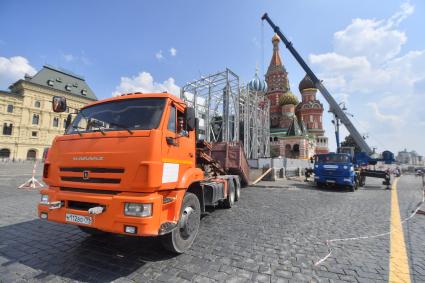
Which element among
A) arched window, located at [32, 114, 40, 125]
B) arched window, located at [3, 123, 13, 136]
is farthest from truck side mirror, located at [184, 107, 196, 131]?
arched window, located at [32, 114, 40, 125]

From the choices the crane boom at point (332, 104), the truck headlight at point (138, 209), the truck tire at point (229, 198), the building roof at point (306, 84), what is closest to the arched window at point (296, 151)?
the building roof at point (306, 84)

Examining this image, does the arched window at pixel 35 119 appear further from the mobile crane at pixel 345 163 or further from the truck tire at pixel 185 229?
the truck tire at pixel 185 229

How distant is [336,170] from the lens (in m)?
13.2

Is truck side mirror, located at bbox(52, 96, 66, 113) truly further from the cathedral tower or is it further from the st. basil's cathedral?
the cathedral tower

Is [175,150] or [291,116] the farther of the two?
[291,116]

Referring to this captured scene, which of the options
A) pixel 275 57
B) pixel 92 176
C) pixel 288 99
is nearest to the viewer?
pixel 92 176

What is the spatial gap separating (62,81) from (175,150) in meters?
57.3

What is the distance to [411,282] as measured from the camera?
9.82ft

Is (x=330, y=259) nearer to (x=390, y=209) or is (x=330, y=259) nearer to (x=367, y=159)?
(x=390, y=209)

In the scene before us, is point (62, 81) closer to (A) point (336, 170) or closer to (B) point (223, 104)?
(B) point (223, 104)

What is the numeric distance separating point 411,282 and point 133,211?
394 centimetres

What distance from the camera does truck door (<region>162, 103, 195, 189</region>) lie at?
131 inches

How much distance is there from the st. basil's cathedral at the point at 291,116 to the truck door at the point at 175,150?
42820 millimetres

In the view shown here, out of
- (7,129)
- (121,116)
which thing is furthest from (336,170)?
(7,129)
